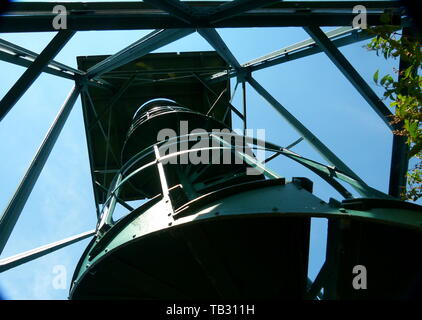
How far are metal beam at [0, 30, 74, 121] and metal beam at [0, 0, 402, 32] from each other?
275 millimetres

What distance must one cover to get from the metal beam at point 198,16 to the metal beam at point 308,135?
205 cm

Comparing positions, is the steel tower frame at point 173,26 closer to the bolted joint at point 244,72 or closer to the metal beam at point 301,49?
the metal beam at point 301,49

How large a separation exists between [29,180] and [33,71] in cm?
182

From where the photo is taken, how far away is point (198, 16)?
17.2ft

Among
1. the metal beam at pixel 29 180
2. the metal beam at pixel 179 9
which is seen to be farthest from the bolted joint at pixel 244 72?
the metal beam at pixel 179 9

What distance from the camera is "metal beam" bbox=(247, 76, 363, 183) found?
614 centimetres

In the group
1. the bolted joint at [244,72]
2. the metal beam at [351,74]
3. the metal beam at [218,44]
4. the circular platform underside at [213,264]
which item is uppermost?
the bolted joint at [244,72]

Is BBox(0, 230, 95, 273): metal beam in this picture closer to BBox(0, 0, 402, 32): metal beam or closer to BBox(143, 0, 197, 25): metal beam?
BBox(0, 0, 402, 32): metal beam

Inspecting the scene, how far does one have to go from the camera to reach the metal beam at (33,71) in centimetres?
485

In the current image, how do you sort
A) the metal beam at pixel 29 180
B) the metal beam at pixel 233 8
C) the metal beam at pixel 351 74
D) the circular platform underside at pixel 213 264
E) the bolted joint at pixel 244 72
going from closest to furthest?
1. the circular platform underside at pixel 213 264
2. the metal beam at pixel 233 8
3. the metal beam at pixel 29 180
4. the metal beam at pixel 351 74
5. the bolted joint at pixel 244 72

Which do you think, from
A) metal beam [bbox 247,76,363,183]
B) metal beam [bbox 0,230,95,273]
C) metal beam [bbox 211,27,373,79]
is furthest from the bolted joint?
metal beam [bbox 0,230,95,273]
